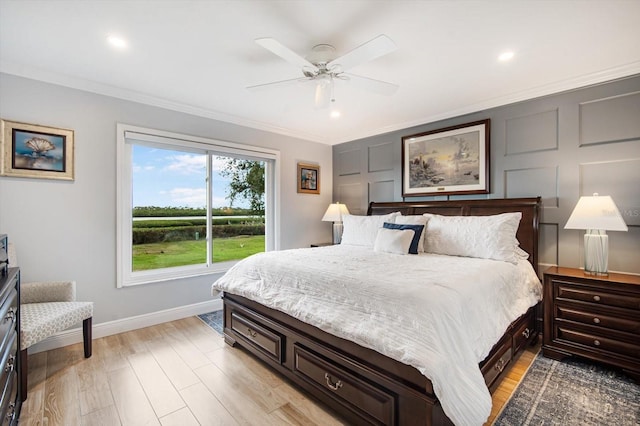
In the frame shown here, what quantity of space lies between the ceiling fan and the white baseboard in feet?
9.01

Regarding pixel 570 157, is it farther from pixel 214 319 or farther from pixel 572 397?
pixel 214 319

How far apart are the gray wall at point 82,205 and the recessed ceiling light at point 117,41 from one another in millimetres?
999

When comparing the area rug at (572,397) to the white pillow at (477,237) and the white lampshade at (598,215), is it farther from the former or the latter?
the white lampshade at (598,215)

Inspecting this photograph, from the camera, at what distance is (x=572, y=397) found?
76.6 inches

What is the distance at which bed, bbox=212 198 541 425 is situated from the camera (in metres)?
1.40

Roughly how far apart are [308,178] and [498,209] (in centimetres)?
275

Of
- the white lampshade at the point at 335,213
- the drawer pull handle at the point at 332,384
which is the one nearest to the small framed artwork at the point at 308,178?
the white lampshade at the point at 335,213

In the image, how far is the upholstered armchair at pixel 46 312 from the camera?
1.99 m

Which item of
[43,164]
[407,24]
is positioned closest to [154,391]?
[43,164]

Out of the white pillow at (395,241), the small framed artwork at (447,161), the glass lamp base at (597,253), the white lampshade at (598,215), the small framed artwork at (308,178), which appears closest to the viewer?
the white lampshade at (598,215)

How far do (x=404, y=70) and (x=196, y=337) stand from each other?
329 centimetres

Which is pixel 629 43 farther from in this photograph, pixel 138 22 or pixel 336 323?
pixel 138 22

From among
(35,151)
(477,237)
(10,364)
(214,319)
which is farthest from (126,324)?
(477,237)

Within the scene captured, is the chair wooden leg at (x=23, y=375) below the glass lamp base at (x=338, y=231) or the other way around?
below
